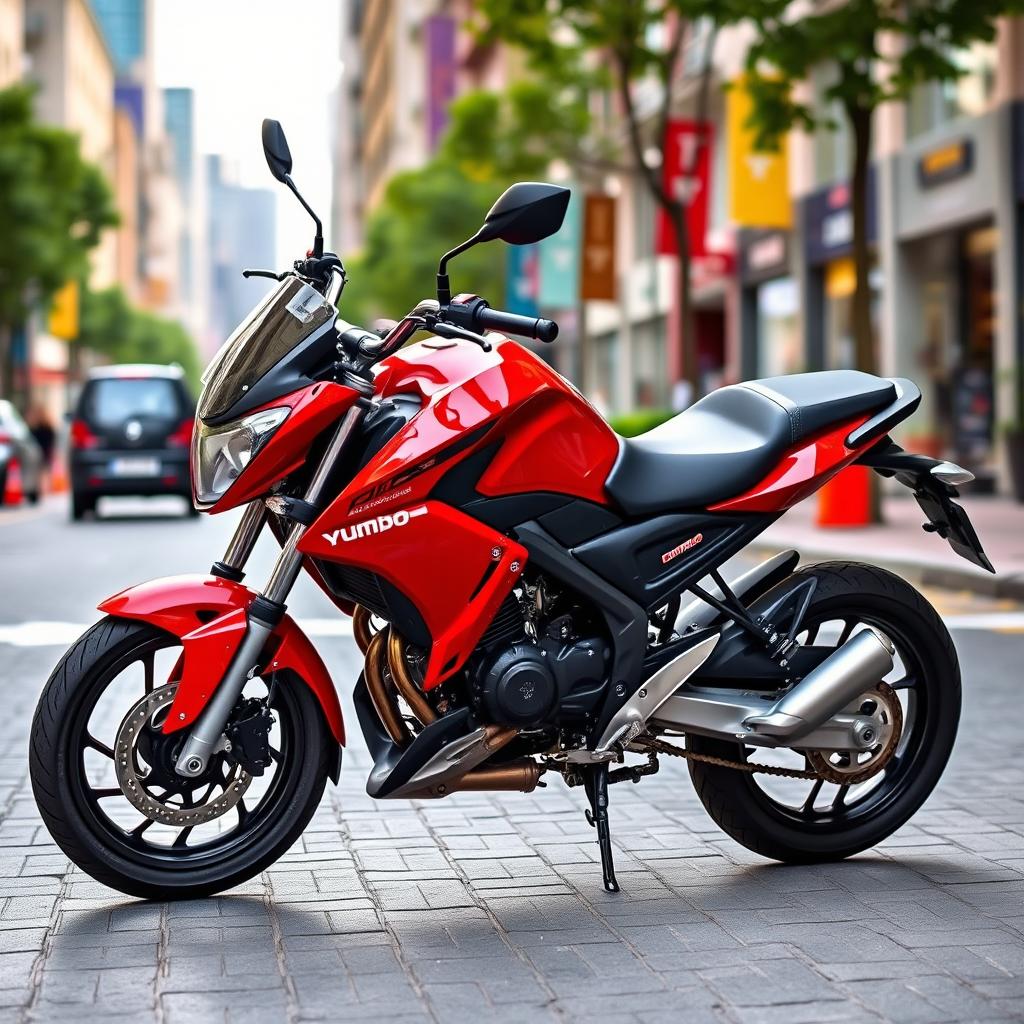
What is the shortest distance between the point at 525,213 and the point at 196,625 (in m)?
1.22

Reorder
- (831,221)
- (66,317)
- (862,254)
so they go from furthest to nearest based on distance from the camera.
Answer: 1. (66,317)
2. (831,221)
3. (862,254)

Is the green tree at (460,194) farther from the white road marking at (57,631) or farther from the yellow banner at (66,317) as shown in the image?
the white road marking at (57,631)

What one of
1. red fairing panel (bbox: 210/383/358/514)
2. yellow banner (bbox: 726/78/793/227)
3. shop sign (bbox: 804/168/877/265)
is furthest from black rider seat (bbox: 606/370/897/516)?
yellow banner (bbox: 726/78/793/227)

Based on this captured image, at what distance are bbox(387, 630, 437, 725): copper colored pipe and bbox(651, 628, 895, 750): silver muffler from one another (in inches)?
22.9

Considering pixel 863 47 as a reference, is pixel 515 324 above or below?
below

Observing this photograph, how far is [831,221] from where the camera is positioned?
28.7 m

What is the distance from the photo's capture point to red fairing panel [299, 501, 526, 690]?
12.9ft

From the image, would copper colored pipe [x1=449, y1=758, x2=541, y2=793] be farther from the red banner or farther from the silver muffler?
the red banner

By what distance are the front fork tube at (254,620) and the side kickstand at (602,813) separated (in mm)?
849

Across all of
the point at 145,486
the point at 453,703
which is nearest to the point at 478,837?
the point at 453,703

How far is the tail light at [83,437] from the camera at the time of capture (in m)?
21.9

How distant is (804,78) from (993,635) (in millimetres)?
9588

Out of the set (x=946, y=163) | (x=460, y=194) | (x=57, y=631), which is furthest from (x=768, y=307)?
(x=57, y=631)

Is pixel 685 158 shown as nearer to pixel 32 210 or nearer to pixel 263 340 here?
pixel 32 210
